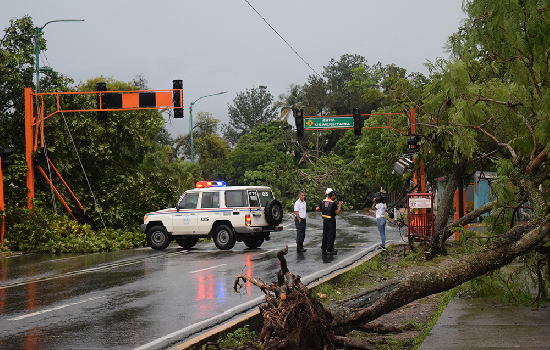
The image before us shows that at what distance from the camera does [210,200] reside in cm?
1912

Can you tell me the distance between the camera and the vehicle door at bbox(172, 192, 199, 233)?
19.1 meters

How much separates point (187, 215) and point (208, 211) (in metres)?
0.77

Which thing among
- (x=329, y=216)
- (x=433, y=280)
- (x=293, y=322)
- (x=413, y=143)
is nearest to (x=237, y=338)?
(x=293, y=322)

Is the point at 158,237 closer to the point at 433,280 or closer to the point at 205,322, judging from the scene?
the point at 205,322

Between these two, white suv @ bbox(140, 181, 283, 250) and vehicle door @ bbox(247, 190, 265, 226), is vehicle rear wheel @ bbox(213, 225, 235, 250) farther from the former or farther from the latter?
vehicle door @ bbox(247, 190, 265, 226)

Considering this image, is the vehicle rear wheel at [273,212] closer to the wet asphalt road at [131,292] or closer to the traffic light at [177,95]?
the wet asphalt road at [131,292]

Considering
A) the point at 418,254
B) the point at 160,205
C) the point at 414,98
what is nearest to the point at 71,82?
the point at 160,205

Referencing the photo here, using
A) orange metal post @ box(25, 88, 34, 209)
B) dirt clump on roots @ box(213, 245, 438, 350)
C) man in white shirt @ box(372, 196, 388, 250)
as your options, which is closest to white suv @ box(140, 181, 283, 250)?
man in white shirt @ box(372, 196, 388, 250)

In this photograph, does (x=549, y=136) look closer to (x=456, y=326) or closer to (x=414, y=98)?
(x=456, y=326)

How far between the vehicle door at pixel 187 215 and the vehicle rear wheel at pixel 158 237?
449 millimetres

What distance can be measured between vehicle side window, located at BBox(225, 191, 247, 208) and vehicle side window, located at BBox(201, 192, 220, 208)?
1.10ft

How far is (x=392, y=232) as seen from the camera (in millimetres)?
25766

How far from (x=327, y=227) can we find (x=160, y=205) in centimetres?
1036

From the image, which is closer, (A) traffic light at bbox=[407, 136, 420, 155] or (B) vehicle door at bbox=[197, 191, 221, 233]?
(B) vehicle door at bbox=[197, 191, 221, 233]
